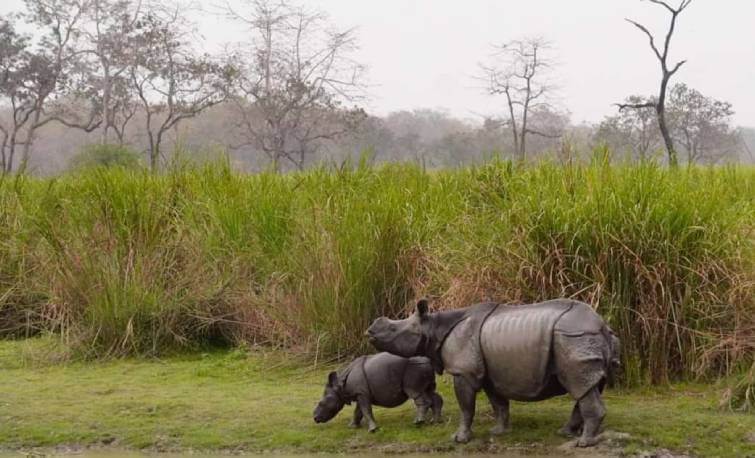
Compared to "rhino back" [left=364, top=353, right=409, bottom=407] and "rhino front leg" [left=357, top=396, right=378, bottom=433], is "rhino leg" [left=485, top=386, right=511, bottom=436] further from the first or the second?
"rhino front leg" [left=357, top=396, right=378, bottom=433]

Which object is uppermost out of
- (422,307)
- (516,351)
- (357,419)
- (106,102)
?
(106,102)

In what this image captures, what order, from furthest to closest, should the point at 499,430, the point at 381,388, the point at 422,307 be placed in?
the point at 381,388, the point at 422,307, the point at 499,430

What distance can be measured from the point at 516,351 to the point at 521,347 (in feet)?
0.11

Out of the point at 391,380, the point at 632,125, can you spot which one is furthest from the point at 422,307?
the point at 632,125

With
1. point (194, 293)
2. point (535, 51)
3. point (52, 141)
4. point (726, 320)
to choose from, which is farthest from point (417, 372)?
→ point (52, 141)

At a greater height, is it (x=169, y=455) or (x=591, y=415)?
(x=591, y=415)

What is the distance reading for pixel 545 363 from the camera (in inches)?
193

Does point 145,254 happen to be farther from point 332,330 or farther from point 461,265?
point 461,265

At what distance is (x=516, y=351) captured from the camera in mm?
4996

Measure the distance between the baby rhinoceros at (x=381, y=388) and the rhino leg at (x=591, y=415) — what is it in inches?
33.8

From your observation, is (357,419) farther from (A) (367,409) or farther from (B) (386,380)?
(B) (386,380)

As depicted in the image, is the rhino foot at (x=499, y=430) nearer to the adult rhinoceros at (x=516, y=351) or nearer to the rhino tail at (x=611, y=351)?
the adult rhinoceros at (x=516, y=351)

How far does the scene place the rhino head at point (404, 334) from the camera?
17.3ft

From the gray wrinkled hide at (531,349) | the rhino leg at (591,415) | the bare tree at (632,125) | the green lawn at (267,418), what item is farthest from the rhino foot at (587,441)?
the bare tree at (632,125)
